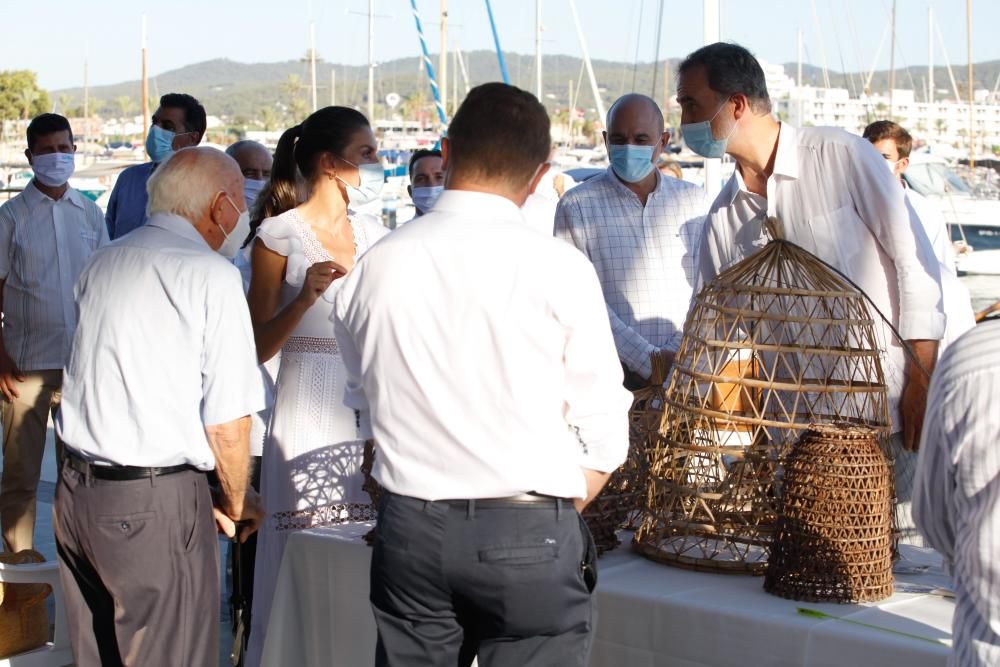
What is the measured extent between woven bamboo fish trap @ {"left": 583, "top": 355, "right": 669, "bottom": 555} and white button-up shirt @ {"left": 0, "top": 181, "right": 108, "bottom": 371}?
3227 mm

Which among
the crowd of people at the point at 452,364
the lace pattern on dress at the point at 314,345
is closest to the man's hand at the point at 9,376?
the crowd of people at the point at 452,364

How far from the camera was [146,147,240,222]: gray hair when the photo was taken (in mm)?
3195

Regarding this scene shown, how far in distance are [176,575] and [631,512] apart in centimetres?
117

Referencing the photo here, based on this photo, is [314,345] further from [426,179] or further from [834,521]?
[426,179]

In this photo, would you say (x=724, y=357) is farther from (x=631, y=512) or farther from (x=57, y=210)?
(x=57, y=210)

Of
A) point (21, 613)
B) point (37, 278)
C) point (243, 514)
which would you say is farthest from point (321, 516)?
point (37, 278)

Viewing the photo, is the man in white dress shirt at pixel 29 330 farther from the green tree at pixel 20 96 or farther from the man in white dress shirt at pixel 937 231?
the green tree at pixel 20 96

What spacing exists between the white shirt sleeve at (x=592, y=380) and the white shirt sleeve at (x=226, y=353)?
3.50 ft

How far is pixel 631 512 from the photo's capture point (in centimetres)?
331

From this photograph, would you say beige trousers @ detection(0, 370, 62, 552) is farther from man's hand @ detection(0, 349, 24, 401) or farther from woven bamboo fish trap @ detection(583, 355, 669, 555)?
woven bamboo fish trap @ detection(583, 355, 669, 555)

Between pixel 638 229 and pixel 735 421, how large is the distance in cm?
238

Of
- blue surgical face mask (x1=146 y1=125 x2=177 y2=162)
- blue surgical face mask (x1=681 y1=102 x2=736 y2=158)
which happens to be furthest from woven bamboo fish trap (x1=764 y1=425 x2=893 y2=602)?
blue surgical face mask (x1=146 y1=125 x2=177 y2=162)

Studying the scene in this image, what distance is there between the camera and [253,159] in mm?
6406

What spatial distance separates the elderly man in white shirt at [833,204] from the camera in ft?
11.0
